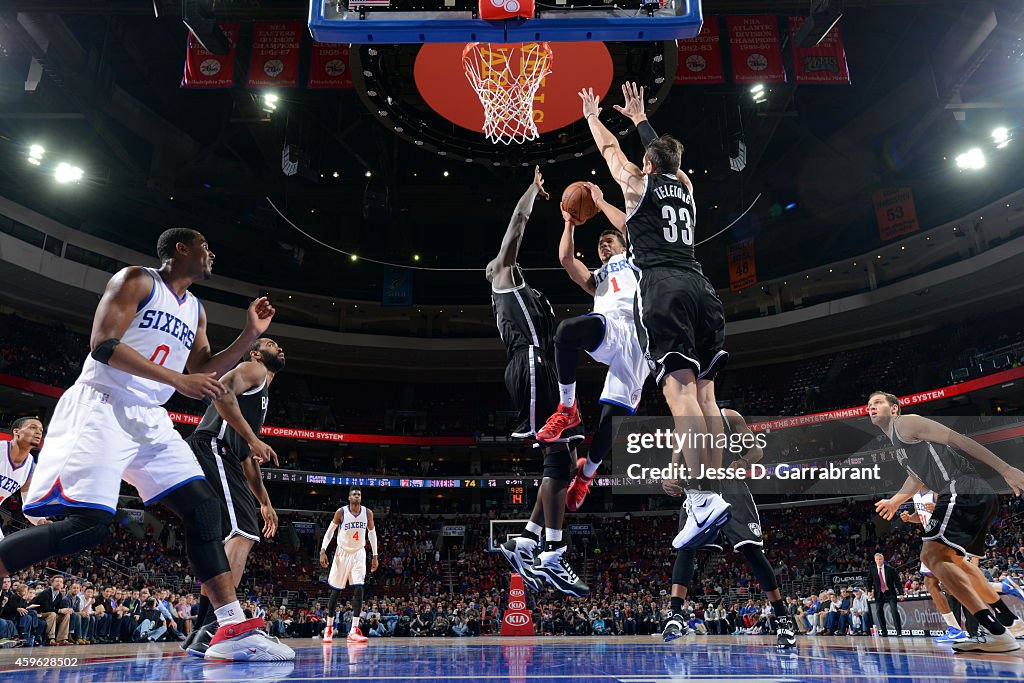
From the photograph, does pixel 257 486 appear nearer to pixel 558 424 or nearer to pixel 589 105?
pixel 558 424

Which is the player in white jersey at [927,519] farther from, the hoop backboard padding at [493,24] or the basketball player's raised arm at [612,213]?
the hoop backboard padding at [493,24]

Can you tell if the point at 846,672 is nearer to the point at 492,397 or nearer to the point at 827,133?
the point at 827,133

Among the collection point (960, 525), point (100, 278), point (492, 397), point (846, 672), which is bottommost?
point (846, 672)

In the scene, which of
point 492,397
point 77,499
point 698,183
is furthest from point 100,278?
point 77,499

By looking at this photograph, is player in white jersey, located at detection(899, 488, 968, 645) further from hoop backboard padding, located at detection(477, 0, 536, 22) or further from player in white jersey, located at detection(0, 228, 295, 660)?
player in white jersey, located at detection(0, 228, 295, 660)

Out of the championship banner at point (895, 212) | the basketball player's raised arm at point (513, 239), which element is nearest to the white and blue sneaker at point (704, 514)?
the basketball player's raised arm at point (513, 239)

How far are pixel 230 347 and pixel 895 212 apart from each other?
22498 millimetres

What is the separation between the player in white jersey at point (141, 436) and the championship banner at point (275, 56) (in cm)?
982

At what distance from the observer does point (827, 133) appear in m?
20.0

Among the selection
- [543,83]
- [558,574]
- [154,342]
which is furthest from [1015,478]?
[543,83]

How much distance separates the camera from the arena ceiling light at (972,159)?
65.4 ft

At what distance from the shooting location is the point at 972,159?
65.7ft

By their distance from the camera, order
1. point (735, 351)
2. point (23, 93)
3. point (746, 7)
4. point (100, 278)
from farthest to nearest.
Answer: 1. point (735, 351)
2. point (100, 278)
3. point (23, 93)
4. point (746, 7)

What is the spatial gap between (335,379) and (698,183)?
21.0 meters
